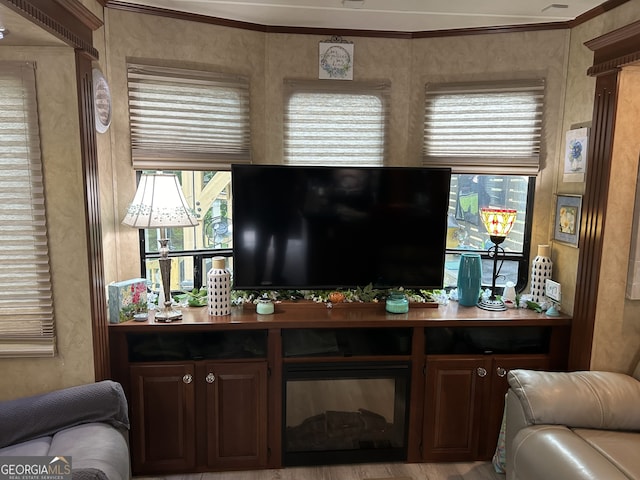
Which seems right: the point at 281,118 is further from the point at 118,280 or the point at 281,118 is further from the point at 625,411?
the point at 625,411

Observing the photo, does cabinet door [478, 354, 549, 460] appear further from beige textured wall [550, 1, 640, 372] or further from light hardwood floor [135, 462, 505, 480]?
beige textured wall [550, 1, 640, 372]

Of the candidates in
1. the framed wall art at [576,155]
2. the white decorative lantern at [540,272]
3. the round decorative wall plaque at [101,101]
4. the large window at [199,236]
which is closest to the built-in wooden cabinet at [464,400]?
the white decorative lantern at [540,272]

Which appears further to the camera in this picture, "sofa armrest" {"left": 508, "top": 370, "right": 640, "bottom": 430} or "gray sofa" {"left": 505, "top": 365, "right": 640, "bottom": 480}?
"sofa armrest" {"left": 508, "top": 370, "right": 640, "bottom": 430}

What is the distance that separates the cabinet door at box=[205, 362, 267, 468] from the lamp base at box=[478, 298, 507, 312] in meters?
1.38

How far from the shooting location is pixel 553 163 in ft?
9.85

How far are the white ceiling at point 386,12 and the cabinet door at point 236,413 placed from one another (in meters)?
2.02

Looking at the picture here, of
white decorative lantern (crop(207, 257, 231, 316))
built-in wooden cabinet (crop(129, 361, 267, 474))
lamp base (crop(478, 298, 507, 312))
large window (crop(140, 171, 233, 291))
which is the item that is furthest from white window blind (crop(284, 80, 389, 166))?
built-in wooden cabinet (crop(129, 361, 267, 474))

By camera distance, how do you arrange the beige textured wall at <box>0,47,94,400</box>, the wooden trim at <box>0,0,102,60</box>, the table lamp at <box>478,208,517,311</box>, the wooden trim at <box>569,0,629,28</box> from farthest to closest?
the table lamp at <box>478,208,517,311</box> < the wooden trim at <box>569,0,629,28</box> < the beige textured wall at <box>0,47,94,400</box> < the wooden trim at <box>0,0,102,60</box>

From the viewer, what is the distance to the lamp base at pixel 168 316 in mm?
2562

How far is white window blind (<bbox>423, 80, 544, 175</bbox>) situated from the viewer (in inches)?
118

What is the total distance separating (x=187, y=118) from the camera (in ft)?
9.44

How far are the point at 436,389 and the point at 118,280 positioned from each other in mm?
1989

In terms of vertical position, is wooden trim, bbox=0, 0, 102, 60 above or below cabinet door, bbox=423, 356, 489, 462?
above

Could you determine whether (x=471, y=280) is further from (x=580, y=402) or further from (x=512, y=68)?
(x=512, y=68)
